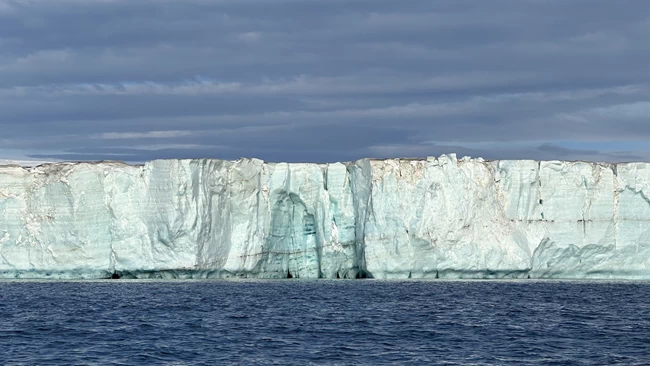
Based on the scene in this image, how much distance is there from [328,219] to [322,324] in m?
16.2

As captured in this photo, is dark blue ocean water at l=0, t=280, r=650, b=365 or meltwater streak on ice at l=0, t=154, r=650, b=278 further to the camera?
meltwater streak on ice at l=0, t=154, r=650, b=278

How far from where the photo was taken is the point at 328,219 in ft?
143

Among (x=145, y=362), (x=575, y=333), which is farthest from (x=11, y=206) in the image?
(x=575, y=333)

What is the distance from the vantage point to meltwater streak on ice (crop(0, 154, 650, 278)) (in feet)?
138

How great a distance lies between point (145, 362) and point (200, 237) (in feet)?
69.8

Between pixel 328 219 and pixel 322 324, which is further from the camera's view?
pixel 328 219

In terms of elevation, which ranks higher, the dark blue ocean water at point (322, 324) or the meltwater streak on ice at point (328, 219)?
the meltwater streak on ice at point (328, 219)

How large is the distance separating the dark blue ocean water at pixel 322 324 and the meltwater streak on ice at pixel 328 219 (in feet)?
4.60

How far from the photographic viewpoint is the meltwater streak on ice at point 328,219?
138 ft

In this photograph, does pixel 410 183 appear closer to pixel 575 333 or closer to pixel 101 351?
pixel 575 333

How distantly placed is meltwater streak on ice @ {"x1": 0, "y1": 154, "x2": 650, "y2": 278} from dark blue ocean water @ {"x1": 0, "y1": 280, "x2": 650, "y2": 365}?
4.60ft

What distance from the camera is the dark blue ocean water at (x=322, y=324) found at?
21.5 metres

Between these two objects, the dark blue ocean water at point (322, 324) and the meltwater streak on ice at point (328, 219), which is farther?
the meltwater streak on ice at point (328, 219)

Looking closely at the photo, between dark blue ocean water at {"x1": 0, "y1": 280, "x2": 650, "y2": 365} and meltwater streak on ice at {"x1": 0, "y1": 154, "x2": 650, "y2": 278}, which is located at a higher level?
meltwater streak on ice at {"x1": 0, "y1": 154, "x2": 650, "y2": 278}
